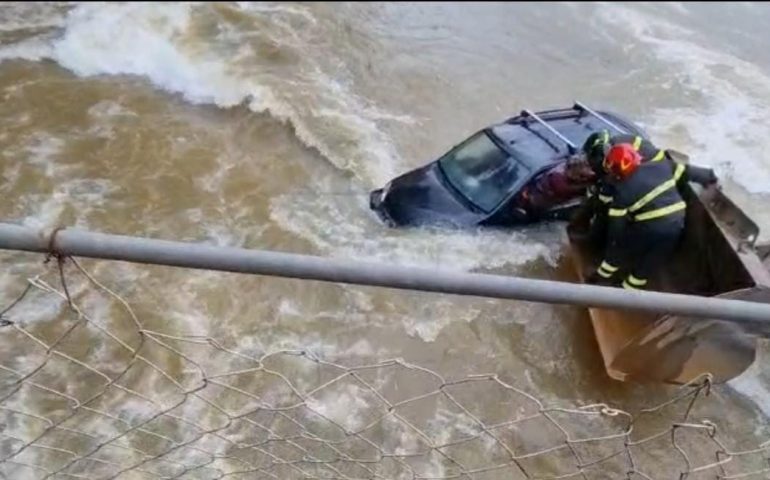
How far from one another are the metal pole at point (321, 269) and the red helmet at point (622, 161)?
3448 millimetres

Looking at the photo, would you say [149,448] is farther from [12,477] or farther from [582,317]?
[582,317]

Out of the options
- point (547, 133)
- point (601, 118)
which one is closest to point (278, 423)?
point (547, 133)

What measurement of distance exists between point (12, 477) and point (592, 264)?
438cm

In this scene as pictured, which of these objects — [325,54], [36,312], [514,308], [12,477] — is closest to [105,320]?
[36,312]

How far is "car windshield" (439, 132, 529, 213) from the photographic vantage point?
691 cm

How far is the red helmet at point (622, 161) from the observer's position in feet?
18.6

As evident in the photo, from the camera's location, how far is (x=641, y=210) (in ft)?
18.7

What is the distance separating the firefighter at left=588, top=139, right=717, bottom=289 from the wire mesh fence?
3.43ft

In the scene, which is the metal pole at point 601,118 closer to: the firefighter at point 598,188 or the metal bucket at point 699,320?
the firefighter at point 598,188

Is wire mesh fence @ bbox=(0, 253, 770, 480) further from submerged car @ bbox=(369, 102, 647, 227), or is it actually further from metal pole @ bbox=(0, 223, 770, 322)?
metal pole @ bbox=(0, 223, 770, 322)

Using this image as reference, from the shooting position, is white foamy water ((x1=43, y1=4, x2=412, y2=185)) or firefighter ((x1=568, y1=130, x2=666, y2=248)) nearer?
firefighter ((x1=568, y1=130, x2=666, y2=248))

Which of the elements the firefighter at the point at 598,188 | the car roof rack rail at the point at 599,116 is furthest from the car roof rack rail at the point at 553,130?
the car roof rack rail at the point at 599,116

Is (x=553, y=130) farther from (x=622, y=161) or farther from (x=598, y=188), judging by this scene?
(x=622, y=161)

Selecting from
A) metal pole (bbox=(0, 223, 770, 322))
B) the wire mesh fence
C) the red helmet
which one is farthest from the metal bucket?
metal pole (bbox=(0, 223, 770, 322))
